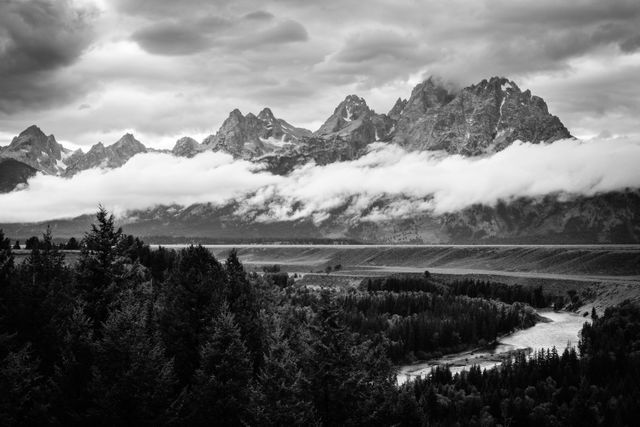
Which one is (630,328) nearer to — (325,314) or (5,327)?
(325,314)

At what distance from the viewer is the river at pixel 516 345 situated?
120750 millimetres

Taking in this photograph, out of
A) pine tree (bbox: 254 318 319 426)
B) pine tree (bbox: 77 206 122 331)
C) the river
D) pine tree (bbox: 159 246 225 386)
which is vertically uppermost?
pine tree (bbox: 77 206 122 331)

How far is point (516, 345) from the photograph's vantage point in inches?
5492

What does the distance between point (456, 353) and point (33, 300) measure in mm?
105933

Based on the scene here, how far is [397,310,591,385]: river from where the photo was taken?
396ft

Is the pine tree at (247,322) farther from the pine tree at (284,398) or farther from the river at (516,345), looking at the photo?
the river at (516,345)

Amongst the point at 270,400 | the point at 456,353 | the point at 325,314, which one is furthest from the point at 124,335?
the point at 456,353

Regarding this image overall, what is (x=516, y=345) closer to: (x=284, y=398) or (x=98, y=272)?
(x=284, y=398)

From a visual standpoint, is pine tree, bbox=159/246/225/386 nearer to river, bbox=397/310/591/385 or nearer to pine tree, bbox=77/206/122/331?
pine tree, bbox=77/206/122/331

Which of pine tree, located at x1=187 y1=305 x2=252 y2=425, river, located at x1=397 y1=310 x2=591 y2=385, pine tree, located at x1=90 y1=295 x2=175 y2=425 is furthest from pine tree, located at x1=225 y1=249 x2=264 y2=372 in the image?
river, located at x1=397 y1=310 x2=591 y2=385

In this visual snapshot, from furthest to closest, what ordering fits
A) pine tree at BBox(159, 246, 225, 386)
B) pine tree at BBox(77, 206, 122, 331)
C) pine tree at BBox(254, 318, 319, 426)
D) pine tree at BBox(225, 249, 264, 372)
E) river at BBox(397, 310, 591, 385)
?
river at BBox(397, 310, 591, 385) < pine tree at BBox(225, 249, 264, 372) < pine tree at BBox(159, 246, 225, 386) < pine tree at BBox(77, 206, 122, 331) < pine tree at BBox(254, 318, 319, 426)

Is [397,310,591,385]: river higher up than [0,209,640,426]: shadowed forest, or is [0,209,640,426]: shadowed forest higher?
[0,209,640,426]: shadowed forest

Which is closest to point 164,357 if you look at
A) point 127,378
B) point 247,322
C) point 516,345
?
point 127,378

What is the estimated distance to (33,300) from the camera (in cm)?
4588
